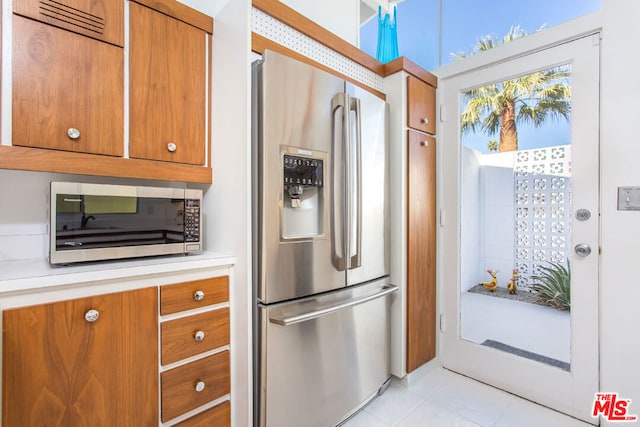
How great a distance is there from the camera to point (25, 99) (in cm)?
103

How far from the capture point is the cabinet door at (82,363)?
88 cm

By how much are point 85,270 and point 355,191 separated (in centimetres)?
116

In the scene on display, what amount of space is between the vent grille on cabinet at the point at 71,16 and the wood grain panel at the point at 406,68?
1.54 meters

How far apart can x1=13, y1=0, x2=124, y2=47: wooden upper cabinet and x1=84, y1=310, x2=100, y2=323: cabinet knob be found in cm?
103

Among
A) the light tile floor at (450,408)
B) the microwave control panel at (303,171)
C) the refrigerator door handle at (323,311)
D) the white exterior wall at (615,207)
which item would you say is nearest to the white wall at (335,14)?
the microwave control panel at (303,171)

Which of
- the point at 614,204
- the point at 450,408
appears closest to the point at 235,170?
the point at 450,408

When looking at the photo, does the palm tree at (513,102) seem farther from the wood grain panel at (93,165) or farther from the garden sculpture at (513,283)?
the wood grain panel at (93,165)

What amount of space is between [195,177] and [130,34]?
63 cm

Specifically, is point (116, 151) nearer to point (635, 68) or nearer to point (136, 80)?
point (136, 80)

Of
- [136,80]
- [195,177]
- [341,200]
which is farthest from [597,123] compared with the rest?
[136,80]

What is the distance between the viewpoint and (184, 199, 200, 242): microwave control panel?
1352mm

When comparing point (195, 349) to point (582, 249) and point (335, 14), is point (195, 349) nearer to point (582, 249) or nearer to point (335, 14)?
point (582, 249)

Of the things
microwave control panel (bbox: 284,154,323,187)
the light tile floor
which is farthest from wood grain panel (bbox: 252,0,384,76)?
the light tile floor

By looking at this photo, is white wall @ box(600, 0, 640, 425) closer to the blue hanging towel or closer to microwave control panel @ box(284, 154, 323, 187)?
the blue hanging towel
